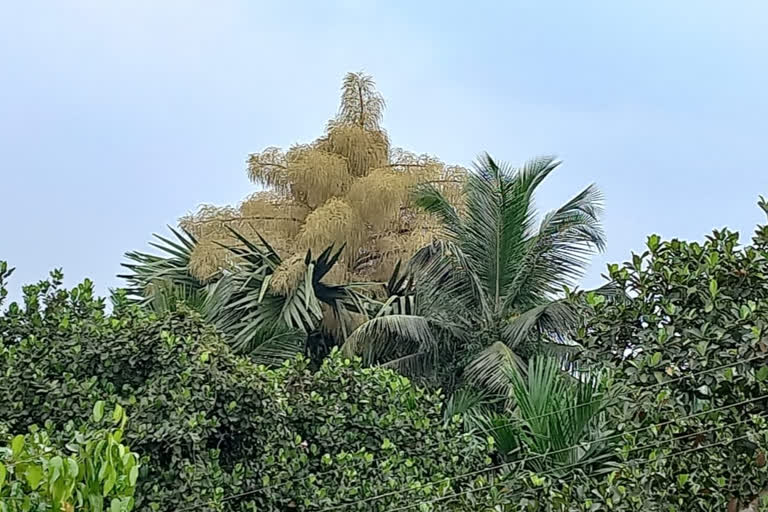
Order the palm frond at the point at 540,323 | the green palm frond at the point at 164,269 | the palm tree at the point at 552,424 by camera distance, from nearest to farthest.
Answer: the palm tree at the point at 552,424 < the palm frond at the point at 540,323 < the green palm frond at the point at 164,269

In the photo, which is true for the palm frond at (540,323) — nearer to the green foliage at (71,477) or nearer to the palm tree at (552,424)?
the palm tree at (552,424)

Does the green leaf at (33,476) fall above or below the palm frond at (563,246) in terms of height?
below

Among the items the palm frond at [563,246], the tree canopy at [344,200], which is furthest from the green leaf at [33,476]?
the tree canopy at [344,200]

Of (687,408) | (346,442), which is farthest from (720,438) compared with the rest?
(346,442)

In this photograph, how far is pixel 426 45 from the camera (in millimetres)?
8219

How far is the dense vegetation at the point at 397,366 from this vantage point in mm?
3018

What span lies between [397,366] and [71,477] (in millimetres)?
6471

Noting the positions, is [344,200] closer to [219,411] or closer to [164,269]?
[164,269]

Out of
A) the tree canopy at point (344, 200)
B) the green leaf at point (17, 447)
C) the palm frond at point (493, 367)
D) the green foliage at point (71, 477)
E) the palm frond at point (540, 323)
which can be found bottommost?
the green foliage at point (71, 477)

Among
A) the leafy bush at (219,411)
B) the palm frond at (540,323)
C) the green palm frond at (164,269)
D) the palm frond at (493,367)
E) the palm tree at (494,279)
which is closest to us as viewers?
the leafy bush at (219,411)

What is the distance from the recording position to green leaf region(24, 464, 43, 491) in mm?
1608

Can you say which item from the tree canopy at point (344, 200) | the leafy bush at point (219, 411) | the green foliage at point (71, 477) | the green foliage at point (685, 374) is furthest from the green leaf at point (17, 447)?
the tree canopy at point (344, 200)

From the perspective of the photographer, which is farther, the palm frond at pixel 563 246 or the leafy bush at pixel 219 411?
the palm frond at pixel 563 246

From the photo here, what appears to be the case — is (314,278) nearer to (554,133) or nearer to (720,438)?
(554,133)
